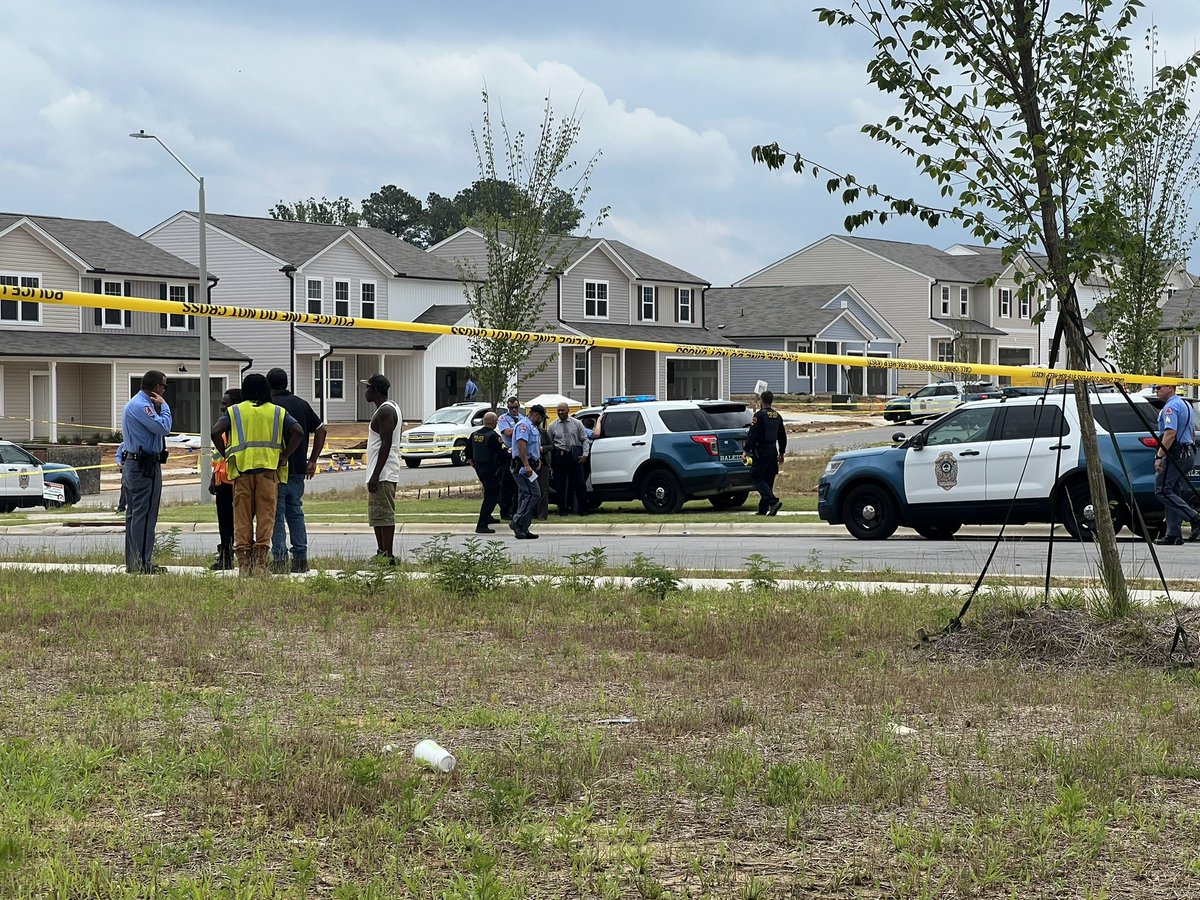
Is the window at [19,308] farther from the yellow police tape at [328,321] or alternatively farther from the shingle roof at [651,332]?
the yellow police tape at [328,321]

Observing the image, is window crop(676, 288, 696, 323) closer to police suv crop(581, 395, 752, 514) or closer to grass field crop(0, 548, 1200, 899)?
police suv crop(581, 395, 752, 514)

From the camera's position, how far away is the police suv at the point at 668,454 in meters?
24.0

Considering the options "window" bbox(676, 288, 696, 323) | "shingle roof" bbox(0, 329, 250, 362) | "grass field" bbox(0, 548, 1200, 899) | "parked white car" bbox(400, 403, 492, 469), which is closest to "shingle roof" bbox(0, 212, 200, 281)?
"shingle roof" bbox(0, 329, 250, 362)

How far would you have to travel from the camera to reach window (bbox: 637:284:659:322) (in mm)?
67188

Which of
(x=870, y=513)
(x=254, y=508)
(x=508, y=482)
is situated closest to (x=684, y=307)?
(x=508, y=482)

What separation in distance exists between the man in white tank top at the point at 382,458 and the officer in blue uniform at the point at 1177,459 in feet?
27.7

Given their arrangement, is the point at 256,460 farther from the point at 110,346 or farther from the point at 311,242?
the point at 311,242

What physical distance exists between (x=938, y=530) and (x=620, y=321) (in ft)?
154

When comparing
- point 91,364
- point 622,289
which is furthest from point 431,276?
point 91,364

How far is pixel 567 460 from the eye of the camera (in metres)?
24.1

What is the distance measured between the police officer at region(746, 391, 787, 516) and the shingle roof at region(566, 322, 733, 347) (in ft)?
128

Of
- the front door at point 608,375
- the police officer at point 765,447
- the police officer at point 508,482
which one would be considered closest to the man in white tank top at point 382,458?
the police officer at point 508,482

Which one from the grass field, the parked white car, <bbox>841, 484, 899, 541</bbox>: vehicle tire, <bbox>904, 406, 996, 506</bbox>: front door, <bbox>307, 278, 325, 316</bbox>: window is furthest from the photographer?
<bbox>307, 278, 325, 316</bbox>: window

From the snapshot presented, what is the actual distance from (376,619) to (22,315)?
4352 centimetres
